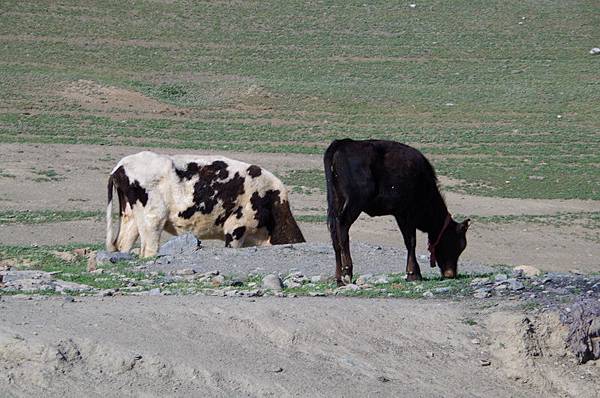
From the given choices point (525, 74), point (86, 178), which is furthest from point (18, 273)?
point (525, 74)

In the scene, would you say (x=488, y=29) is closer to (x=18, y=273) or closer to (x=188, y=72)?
(x=188, y=72)

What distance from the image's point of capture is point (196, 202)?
17.3 metres

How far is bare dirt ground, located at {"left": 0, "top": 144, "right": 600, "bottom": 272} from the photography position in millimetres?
21641

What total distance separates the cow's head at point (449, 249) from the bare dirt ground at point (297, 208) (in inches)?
243

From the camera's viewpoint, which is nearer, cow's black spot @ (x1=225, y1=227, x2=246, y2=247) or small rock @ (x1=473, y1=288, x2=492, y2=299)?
small rock @ (x1=473, y1=288, x2=492, y2=299)

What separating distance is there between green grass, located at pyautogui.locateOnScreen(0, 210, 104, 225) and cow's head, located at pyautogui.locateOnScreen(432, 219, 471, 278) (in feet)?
32.6

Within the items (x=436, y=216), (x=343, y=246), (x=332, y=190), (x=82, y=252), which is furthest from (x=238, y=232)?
(x=343, y=246)

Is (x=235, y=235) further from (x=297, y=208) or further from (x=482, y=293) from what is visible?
(x=297, y=208)

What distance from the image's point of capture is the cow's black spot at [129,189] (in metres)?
17.1

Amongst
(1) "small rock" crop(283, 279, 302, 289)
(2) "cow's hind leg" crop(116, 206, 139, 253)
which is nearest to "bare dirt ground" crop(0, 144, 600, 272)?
(2) "cow's hind leg" crop(116, 206, 139, 253)

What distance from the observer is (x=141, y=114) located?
132 ft

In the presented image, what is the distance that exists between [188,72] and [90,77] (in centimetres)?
540

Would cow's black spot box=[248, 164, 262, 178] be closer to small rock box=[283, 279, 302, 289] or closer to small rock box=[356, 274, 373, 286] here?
small rock box=[356, 274, 373, 286]

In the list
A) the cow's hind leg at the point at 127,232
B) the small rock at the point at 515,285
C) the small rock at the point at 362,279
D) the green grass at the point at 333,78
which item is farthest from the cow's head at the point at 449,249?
the green grass at the point at 333,78
